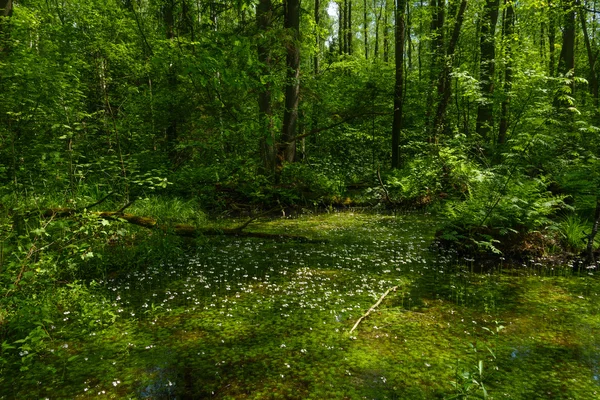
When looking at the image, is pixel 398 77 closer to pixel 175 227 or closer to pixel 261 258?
pixel 261 258

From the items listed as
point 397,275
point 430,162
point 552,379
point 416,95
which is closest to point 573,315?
point 552,379

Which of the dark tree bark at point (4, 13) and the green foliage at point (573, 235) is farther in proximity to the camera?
the dark tree bark at point (4, 13)

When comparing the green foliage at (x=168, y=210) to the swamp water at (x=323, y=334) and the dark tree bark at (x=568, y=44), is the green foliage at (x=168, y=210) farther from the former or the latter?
the dark tree bark at (x=568, y=44)

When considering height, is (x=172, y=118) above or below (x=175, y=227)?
above

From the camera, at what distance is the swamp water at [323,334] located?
320cm

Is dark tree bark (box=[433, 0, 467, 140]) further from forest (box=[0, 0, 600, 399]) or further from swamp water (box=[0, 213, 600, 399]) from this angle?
swamp water (box=[0, 213, 600, 399])

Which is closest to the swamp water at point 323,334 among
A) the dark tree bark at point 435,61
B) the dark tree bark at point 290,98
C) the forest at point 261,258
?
the forest at point 261,258

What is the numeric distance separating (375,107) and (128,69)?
38.3 feet

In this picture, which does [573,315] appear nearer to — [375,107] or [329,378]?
[329,378]

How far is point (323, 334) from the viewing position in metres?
4.20

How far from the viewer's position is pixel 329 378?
334 cm

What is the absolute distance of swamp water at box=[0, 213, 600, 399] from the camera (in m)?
3.20

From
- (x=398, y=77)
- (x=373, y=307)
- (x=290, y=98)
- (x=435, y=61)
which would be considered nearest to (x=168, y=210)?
(x=290, y=98)

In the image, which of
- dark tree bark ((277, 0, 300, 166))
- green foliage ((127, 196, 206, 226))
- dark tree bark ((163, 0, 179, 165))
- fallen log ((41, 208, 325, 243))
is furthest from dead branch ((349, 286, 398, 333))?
dark tree bark ((163, 0, 179, 165))
